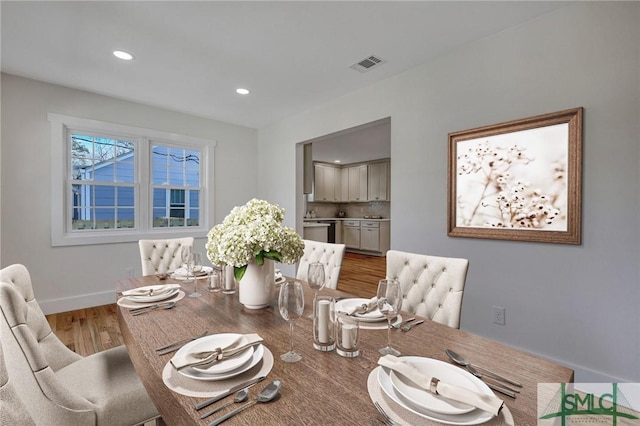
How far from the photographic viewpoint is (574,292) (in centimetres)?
195

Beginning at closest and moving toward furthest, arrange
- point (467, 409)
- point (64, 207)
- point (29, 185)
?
1. point (467, 409)
2. point (29, 185)
3. point (64, 207)

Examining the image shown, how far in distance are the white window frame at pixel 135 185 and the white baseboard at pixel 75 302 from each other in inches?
24.6

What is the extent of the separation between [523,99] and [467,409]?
232cm

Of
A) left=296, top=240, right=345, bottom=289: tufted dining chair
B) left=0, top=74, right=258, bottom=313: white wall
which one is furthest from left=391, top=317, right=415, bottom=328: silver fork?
left=0, top=74, right=258, bottom=313: white wall

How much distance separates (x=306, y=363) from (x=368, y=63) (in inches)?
106

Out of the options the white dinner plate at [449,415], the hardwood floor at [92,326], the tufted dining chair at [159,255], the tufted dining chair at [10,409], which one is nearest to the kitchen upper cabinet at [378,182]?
the hardwood floor at [92,326]

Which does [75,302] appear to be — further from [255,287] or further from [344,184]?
[344,184]

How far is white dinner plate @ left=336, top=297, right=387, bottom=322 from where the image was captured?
1.14 m

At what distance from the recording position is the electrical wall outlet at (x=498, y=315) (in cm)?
228

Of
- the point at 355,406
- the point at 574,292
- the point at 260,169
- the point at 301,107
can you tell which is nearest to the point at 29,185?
the point at 260,169

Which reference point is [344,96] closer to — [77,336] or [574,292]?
[574,292]

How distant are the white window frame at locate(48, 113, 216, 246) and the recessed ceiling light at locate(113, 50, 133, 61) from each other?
4.16ft

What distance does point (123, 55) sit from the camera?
260 centimetres

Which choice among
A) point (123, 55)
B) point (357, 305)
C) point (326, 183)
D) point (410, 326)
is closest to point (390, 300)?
point (410, 326)
